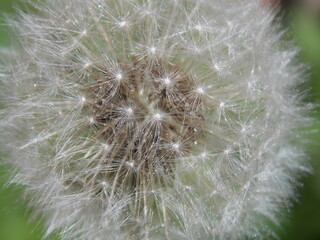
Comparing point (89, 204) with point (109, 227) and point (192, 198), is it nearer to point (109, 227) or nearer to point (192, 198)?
point (109, 227)

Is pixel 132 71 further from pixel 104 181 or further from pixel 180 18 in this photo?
pixel 104 181

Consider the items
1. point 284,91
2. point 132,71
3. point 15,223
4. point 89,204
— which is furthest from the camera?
point 15,223

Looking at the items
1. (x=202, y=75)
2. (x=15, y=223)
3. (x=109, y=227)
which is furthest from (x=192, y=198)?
(x=15, y=223)

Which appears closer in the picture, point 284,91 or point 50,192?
point 50,192

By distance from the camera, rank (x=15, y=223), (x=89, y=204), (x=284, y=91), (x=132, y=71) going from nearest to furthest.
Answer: (x=132, y=71) → (x=89, y=204) → (x=284, y=91) → (x=15, y=223)

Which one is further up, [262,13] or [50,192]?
[262,13]

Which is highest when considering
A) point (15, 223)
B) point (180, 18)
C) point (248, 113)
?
point (180, 18)
